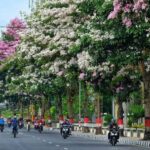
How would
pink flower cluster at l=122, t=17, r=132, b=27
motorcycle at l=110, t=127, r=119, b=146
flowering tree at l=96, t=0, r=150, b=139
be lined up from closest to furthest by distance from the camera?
1. flowering tree at l=96, t=0, r=150, b=139
2. pink flower cluster at l=122, t=17, r=132, b=27
3. motorcycle at l=110, t=127, r=119, b=146

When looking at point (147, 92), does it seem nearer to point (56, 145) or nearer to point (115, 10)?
point (56, 145)

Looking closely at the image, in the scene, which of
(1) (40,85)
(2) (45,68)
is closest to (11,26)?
(1) (40,85)

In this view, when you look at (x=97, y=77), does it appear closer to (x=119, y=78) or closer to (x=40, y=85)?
(x=119, y=78)

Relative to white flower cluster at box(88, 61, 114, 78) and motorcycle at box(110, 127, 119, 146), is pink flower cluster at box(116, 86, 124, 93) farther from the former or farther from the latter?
motorcycle at box(110, 127, 119, 146)

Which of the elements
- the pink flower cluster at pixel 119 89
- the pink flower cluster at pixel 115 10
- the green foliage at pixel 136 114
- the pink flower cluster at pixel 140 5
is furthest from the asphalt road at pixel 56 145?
the green foliage at pixel 136 114

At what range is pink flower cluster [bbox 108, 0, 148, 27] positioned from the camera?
25453 mm

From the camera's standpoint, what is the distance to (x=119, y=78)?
40906mm

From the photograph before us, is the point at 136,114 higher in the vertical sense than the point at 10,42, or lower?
lower

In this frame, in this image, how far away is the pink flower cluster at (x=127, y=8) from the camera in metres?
25.5

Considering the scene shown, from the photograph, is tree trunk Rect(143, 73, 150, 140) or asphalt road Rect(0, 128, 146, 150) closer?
asphalt road Rect(0, 128, 146, 150)

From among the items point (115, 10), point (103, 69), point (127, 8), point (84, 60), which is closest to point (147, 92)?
point (103, 69)

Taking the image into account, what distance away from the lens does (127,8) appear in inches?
1048

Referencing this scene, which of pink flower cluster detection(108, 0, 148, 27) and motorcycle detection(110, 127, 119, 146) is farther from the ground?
pink flower cluster detection(108, 0, 148, 27)

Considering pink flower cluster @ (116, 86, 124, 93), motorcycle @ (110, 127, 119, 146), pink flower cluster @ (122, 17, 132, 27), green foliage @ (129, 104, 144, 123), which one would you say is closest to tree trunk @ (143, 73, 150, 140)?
motorcycle @ (110, 127, 119, 146)
